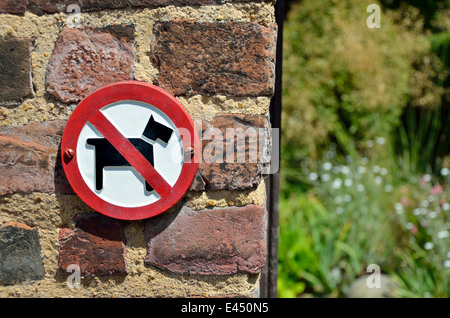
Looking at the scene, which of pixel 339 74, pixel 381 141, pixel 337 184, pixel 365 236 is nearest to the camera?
pixel 365 236

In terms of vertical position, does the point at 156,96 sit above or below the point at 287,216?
above

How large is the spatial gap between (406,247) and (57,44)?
8.73ft

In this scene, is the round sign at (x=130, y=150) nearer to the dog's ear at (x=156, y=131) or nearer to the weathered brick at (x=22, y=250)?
the dog's ear at (x=156, y=131)

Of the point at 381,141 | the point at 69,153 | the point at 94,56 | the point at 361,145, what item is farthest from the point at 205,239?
the point at 361,145

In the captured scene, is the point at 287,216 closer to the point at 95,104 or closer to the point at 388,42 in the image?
the point at 388,42

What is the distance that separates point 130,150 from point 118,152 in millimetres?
29

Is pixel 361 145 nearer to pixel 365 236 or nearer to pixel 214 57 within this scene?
pixel 365 236

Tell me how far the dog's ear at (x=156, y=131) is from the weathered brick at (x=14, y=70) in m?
0.32

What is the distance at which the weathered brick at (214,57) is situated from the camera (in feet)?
3.17

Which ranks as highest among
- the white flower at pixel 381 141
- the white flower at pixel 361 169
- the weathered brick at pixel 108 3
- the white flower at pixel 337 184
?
the weathered brick at pixel 108 3

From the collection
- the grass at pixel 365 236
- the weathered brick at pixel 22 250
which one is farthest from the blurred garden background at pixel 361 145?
the weathered brick at pixel 22 250

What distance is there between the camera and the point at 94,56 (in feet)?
3.24

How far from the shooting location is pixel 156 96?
95 centimetres
